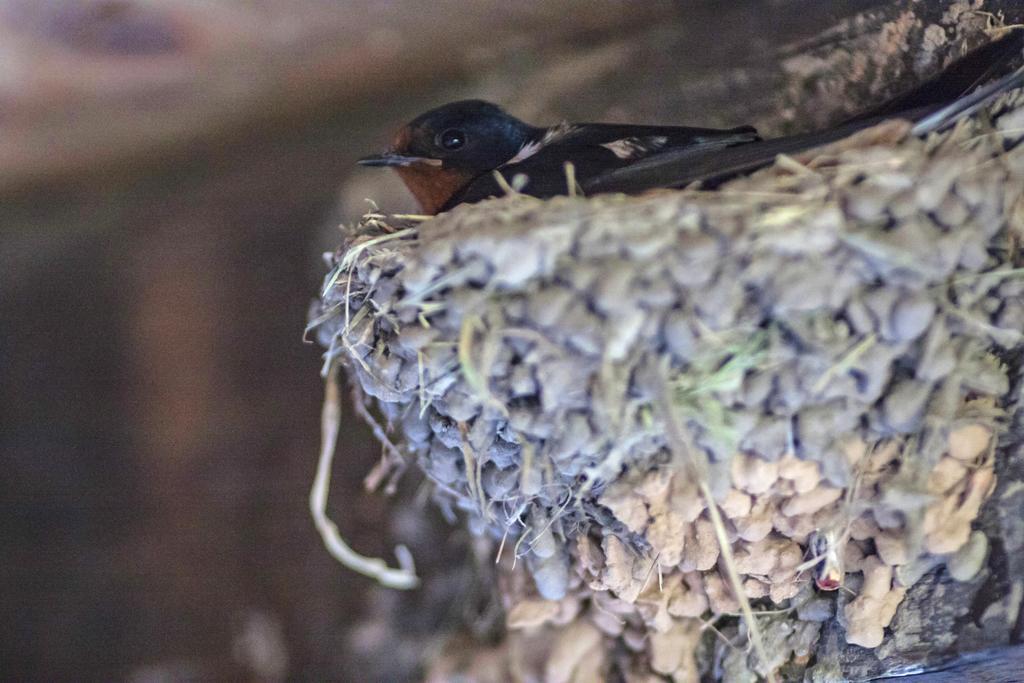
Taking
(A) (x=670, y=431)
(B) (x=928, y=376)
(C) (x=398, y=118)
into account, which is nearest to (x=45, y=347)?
(C) (x=398, y=118)

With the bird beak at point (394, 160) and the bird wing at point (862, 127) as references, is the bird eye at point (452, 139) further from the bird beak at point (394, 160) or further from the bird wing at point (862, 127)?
the bird wing at point (862, 127)

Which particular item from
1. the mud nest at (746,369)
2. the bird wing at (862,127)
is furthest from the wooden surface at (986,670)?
the bird wing at (862,127)

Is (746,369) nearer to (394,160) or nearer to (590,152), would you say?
(590,152)

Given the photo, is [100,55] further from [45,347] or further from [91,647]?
[91,647]

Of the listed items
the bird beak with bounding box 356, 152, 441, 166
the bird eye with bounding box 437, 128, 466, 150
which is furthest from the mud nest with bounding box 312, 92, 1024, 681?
the bird eye with bounding box 437, 128, 466, 150

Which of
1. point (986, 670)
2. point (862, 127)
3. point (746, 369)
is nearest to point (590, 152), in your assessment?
point (862, 127)
